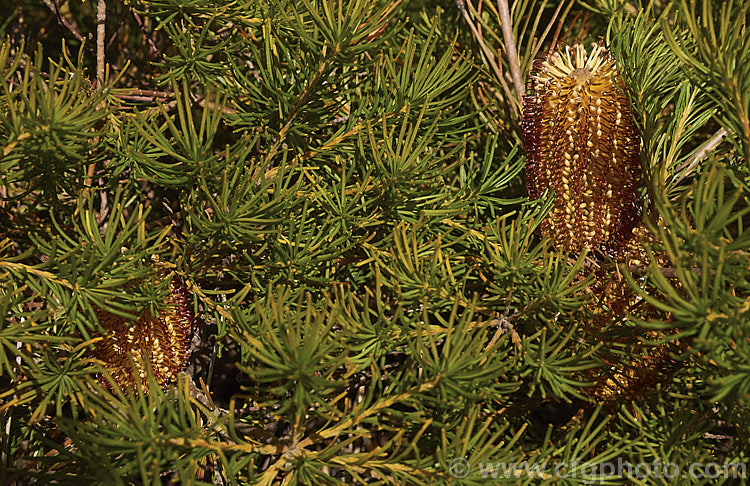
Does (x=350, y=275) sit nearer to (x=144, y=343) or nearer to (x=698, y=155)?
(x=144, y=343)

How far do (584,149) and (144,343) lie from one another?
0.78 ft

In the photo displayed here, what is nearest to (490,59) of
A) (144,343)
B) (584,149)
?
(584,149)

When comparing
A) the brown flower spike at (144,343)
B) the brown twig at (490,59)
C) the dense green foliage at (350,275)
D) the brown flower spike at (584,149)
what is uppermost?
the brown twig at (490,59)

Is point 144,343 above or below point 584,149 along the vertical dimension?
below

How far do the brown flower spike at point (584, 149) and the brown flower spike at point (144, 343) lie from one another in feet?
0.64

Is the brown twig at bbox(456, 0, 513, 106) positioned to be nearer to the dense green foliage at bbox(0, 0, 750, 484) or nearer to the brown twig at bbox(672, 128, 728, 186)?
the dense green foliage at bbox(0, 0, 750, 484)

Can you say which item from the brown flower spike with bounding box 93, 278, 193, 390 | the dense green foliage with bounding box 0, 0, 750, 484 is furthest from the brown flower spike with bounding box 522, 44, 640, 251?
the brown flower spike with bounding box 93, 278, 193, 390

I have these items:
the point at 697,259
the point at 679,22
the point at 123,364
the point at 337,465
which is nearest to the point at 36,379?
the point at 123,364

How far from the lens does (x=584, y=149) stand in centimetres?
32

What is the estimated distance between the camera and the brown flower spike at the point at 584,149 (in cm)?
32

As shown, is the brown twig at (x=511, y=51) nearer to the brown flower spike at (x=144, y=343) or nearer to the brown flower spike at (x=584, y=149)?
the brown flower spike at (x=584, y=149)

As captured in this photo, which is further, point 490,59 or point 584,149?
point 490,59

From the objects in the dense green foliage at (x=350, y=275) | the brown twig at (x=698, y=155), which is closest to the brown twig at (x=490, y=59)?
the dense green foliage at (x=350, y=275)

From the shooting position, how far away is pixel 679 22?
0.39 m
